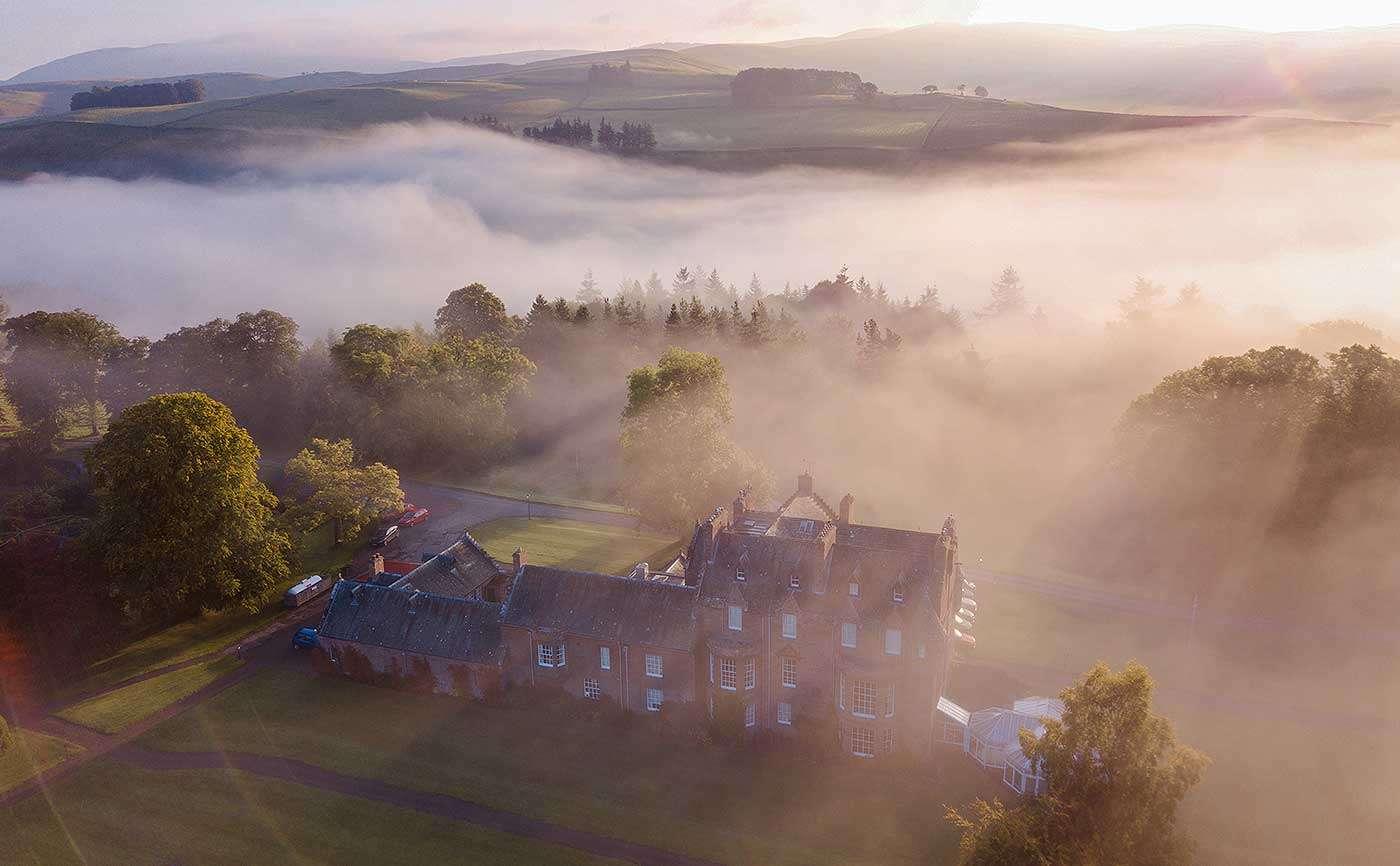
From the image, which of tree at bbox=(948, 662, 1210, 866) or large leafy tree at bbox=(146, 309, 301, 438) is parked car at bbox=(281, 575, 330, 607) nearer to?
large leafy tree at bbox=(146, 309, 301, 438)

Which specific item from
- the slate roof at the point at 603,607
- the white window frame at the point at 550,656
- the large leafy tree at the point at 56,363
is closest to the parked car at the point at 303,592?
the slate roof at the point at 603,607

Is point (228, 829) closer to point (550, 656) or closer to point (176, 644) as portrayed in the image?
point (550, 656)

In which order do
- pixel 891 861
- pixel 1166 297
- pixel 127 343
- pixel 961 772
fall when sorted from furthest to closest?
pixel 1166 297, pixel 127 343, pixel 961 772, pixel 891 861

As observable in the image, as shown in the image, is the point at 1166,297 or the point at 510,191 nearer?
the point at 1166,297

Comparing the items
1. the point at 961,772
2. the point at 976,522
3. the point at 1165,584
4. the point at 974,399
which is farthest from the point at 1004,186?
the point at 961,772

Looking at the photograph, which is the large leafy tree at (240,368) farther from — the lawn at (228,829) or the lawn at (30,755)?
the lawn at (228,829)

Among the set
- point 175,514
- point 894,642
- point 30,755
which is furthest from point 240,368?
point 894,642

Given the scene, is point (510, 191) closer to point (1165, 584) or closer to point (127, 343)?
point (127, 343)
